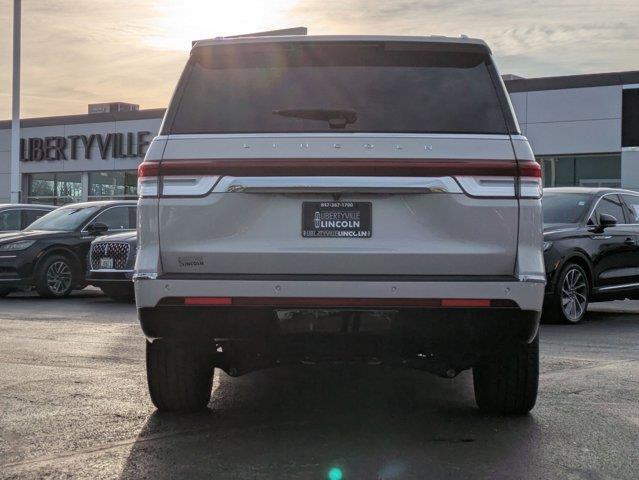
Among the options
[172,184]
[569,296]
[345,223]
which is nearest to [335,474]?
[345,223]

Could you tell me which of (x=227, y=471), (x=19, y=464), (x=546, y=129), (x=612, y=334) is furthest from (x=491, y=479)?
(x=546, y=129)

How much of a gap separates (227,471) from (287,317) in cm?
82

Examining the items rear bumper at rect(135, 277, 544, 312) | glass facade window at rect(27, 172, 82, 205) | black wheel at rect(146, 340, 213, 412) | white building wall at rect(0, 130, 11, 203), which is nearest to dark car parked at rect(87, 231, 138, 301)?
black wheel at rect(146, 340, 213, 412)

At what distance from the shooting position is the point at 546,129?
30.7 metres

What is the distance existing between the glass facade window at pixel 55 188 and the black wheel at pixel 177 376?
3825 cm

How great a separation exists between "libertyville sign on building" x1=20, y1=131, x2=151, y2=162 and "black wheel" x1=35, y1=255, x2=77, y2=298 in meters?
24.1

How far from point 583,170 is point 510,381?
2629 centimetres

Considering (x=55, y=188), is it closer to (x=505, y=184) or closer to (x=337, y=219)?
(x=337, y=219)

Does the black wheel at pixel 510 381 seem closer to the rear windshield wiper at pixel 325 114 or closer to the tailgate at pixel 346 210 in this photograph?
the tailgate at pixel 346 210

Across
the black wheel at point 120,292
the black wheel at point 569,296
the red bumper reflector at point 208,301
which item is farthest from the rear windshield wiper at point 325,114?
the black wheel at point 120,292

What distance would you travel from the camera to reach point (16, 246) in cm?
1527

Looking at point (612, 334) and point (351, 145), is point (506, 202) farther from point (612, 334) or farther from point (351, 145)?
point (612, 334)

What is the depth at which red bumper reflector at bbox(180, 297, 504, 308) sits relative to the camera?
470 cm

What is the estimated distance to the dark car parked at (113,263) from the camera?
13.7 meters
